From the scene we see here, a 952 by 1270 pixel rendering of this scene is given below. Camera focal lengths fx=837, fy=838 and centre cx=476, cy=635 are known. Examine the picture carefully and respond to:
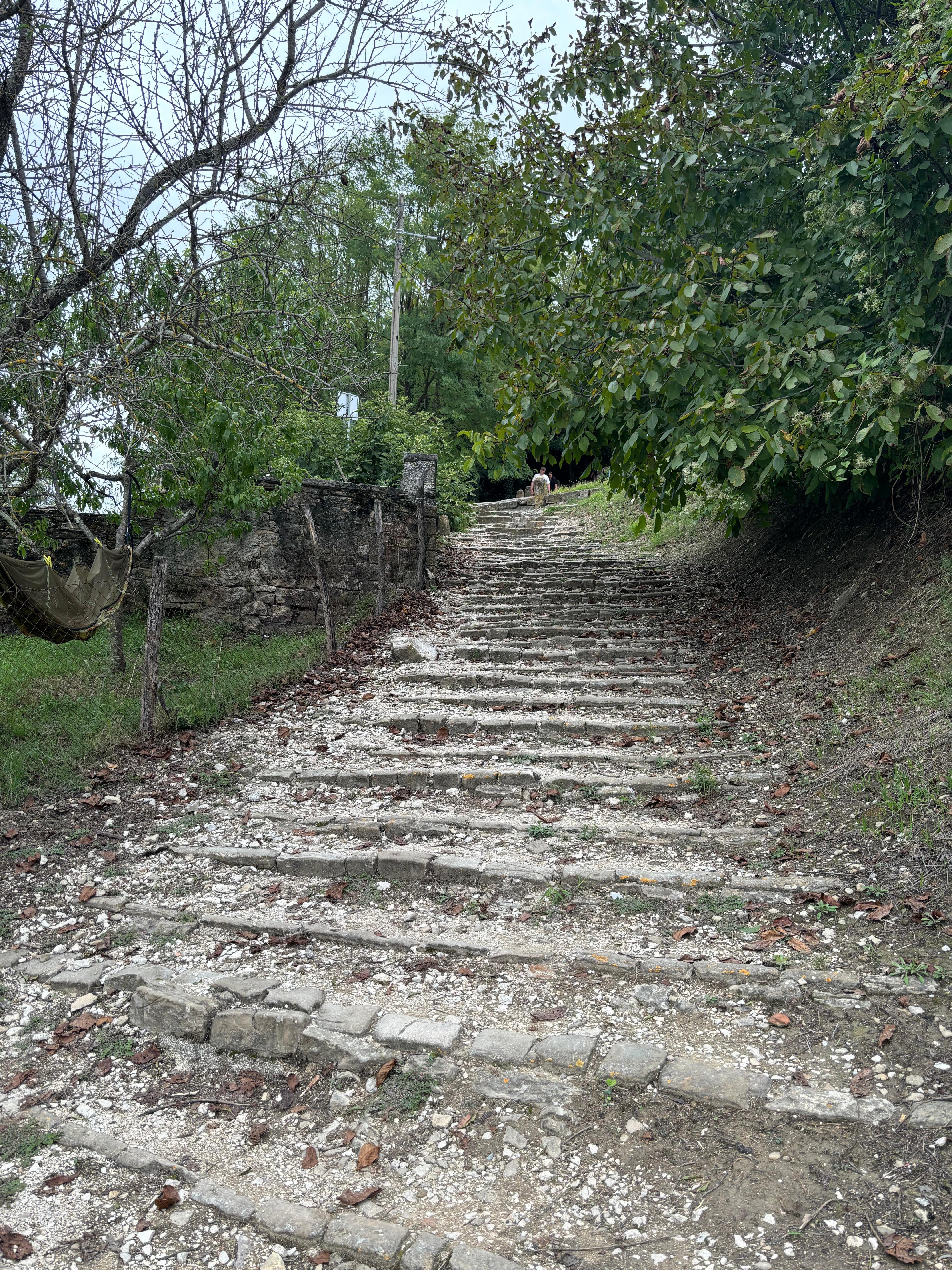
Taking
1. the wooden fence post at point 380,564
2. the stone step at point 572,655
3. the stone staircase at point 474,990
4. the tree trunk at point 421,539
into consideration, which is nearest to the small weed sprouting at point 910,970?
the stone staircase at point 474,990

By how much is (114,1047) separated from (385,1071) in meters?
1.19

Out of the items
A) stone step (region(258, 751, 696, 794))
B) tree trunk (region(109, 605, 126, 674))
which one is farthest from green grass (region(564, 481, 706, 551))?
tree trunk (region(109, 605, 126, 674))

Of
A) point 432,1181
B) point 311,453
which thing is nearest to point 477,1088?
point 432,1181

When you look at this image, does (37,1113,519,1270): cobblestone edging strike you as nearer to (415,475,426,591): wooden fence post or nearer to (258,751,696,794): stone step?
(258,751,696,794): stone step

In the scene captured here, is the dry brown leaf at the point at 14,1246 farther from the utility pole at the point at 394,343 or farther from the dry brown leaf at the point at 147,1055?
the utility pole at the point at 394,343

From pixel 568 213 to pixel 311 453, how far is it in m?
6.59

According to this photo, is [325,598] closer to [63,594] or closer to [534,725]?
[63,594]

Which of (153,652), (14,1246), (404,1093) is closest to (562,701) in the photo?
(153,652)

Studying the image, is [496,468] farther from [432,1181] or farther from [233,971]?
[432,1181]

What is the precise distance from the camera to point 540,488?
899 inches

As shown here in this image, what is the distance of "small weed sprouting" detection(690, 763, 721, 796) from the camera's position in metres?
5.05

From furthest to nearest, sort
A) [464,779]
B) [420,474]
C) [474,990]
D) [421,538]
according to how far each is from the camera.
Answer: [420,474] → [421,538] → [464,779] → [474,990]

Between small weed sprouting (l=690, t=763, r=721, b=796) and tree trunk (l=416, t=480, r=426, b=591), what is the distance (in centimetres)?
615

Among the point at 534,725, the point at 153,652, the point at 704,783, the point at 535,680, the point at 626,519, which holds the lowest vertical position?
the point at 704,783
